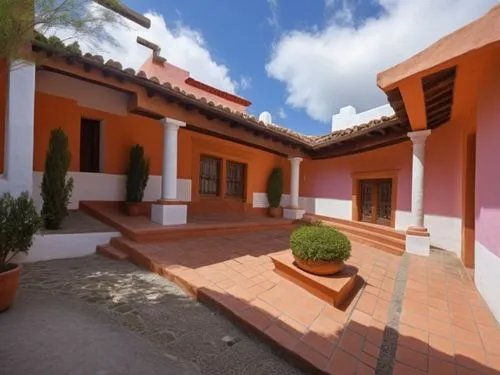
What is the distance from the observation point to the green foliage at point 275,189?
1100 cm

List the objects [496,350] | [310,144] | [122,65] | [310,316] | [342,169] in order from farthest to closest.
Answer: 1. [342,169]
2. [310,144]
3. [122,65]
4. [310,316]
5. [496,350]

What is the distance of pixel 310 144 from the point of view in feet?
31.8

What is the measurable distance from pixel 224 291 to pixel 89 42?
333cm

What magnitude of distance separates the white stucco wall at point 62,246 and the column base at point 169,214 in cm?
120

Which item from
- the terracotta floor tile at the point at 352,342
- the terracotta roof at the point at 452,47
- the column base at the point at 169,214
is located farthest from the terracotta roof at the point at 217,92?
the terracotta floor tile at the point at 352,342

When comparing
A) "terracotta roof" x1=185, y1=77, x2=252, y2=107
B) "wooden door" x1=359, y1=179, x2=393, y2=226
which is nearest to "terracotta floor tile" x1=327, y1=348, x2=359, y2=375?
"wooden door" x1=359, y1=179, x2=393, y2=226

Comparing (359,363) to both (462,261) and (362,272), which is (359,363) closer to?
A: (362,272)

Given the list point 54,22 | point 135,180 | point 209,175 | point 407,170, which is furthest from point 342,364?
point 209,175

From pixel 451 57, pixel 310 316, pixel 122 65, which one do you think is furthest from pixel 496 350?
pixel 122 65

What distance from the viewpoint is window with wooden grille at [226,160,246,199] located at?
1021 centimetres

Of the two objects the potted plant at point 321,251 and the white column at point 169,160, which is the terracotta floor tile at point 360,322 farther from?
the white column at point 169,160

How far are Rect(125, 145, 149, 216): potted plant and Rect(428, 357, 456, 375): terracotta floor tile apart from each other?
6538 millimetres

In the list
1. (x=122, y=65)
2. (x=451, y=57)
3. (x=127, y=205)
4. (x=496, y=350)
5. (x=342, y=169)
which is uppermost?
(x=122, y=65)

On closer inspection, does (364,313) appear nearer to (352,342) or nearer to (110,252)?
(352,342)
